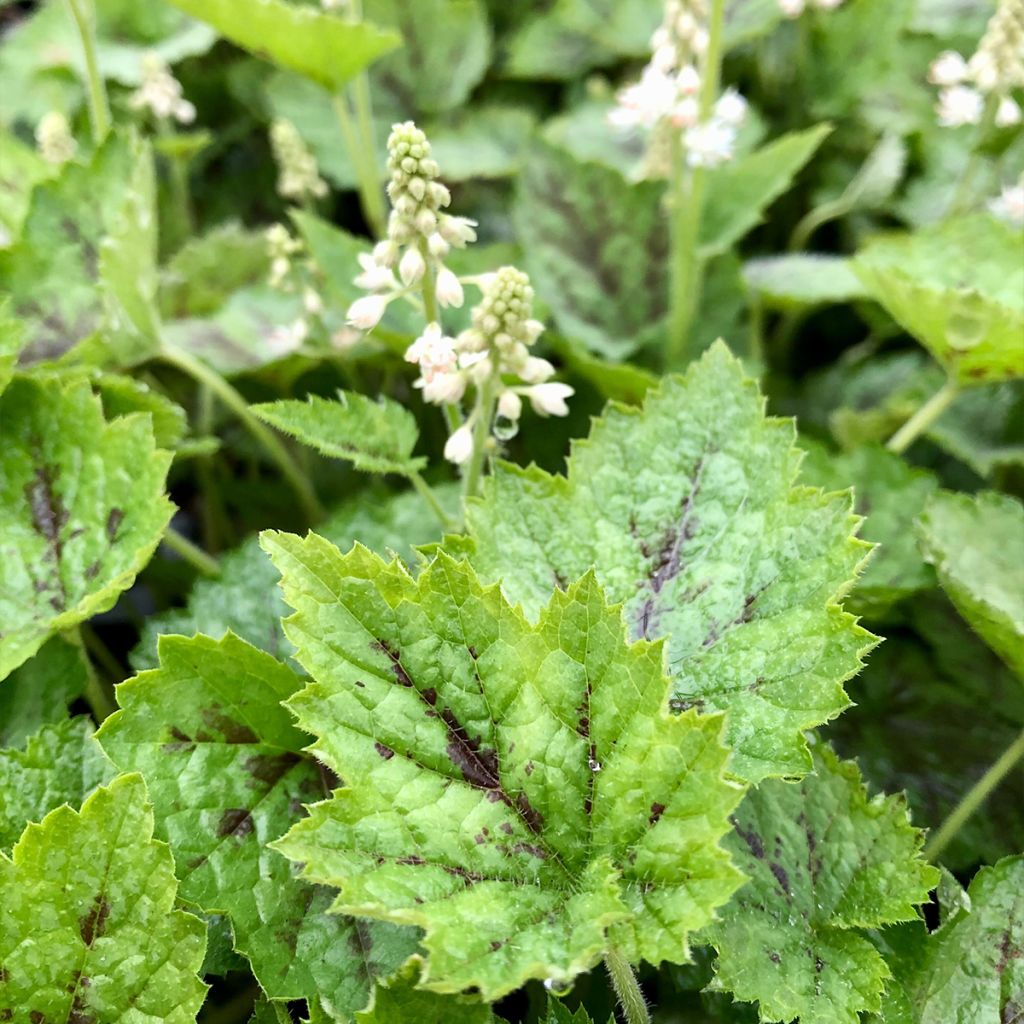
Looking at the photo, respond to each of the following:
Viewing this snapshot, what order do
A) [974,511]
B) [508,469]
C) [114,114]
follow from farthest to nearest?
[114,114]
[974,511]
[508,469]

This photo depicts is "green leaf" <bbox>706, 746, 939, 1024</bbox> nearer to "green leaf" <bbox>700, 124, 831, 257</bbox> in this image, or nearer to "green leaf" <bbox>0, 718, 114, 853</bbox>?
"green leaf" <bbox>0, 718, 114, 853</bbox>

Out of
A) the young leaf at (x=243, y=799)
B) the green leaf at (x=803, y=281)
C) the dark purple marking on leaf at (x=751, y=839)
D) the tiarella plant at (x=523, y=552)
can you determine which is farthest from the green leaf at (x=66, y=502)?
the green leaf at (x=803, y=281)

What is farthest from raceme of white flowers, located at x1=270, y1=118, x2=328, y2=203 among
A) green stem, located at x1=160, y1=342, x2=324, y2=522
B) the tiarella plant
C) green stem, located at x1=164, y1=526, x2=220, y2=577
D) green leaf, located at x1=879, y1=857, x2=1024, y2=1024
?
green leaf, located at x1=879, y1=857, x2=1024, y2=1024

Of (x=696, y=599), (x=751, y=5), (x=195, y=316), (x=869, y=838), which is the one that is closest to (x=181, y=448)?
(x=195, y=316)

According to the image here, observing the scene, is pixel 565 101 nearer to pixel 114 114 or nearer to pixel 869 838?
pixel 114 114

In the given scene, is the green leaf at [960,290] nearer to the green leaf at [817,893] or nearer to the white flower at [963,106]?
the white flower at [963,106]
